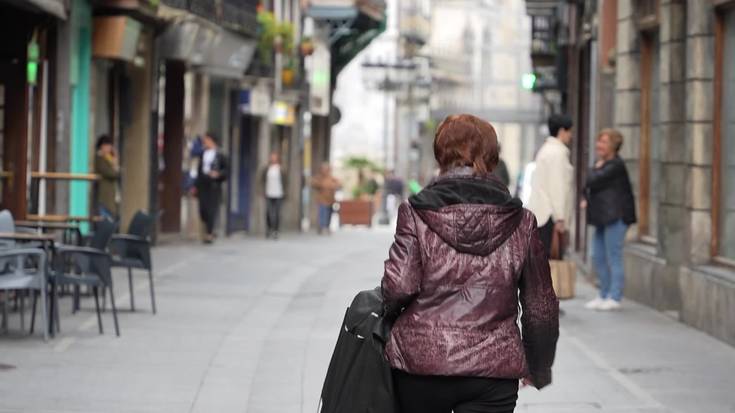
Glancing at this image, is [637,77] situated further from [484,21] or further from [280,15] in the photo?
[484,21]

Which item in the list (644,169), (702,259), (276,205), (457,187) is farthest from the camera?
(276,205)

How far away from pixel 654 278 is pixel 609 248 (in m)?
0.83

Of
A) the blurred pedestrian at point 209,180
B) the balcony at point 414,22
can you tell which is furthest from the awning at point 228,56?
the balcony at point 414,22

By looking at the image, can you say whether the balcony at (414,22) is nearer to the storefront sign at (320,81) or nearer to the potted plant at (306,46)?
the storefront sign at (320,81)

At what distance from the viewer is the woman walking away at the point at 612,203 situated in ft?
52.7

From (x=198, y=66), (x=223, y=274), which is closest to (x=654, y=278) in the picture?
(x=223, y=274)

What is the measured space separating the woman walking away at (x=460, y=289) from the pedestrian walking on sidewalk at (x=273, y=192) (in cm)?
2807

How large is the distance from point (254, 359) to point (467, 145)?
694cm

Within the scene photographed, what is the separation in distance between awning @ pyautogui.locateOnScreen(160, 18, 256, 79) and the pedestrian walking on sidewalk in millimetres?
1940

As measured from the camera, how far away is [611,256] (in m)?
16.2

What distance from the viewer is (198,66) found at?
3150 cm

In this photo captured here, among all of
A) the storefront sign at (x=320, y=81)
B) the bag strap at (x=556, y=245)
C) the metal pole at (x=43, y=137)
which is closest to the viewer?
the bag strap at (x=556, y=245)

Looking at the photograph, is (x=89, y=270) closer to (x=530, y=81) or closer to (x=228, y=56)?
(x=228, y=56)

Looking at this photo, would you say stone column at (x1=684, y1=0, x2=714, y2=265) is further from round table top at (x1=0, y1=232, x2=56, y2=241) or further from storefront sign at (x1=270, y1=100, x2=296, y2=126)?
storefront sign at (x1=270, y1=100, x2=296, y2=126)
